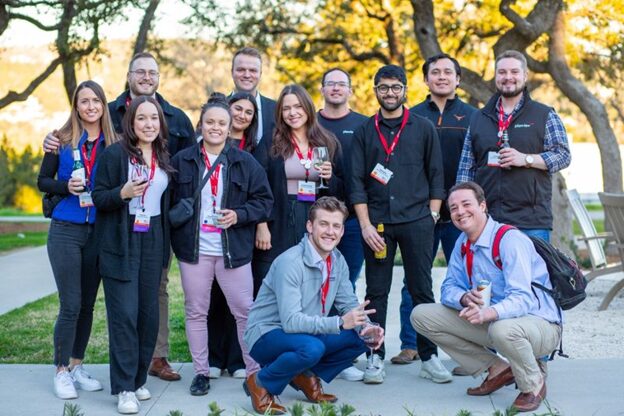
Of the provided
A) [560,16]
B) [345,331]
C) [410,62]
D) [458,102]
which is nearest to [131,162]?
[345,331]

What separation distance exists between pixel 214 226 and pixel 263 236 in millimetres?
426

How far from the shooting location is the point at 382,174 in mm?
6477

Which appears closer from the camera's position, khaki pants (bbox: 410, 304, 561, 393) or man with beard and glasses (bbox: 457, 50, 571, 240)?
khaki pants (bbox: 410, 304, 561, 393)

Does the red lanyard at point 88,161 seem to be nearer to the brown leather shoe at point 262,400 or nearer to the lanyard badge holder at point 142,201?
the lanyard badge holder at point 142,201

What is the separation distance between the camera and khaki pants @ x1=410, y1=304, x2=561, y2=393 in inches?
A: 221

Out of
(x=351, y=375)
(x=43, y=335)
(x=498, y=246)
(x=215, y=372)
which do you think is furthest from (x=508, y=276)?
(x=43, y=335)

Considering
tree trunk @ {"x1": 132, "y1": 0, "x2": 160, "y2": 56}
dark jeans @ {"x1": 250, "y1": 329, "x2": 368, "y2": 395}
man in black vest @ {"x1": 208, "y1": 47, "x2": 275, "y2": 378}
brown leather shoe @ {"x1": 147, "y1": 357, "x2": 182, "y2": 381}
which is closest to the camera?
dark jeans @ {"x1": 250, "y1": 329, "x2": 368, "y2": 395}

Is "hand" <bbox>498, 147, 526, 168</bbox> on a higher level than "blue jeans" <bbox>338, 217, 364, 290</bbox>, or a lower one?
higher

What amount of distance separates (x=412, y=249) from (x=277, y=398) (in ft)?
4.51

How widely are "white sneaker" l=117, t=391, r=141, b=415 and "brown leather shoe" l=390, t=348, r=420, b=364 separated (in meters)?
2.06

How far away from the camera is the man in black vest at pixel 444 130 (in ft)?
23.1

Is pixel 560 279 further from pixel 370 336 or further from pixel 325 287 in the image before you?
pixel 325 287

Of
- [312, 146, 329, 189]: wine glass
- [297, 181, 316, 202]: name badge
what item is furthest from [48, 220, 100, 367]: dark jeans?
[312, 146, 329, 189]: wine glass

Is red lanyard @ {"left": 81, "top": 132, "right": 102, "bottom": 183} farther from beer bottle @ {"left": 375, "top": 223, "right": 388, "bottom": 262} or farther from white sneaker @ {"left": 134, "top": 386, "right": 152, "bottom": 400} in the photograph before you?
beer bottle @ {"left": 375, "top": 223, "right": 388, "bottom": 262}
